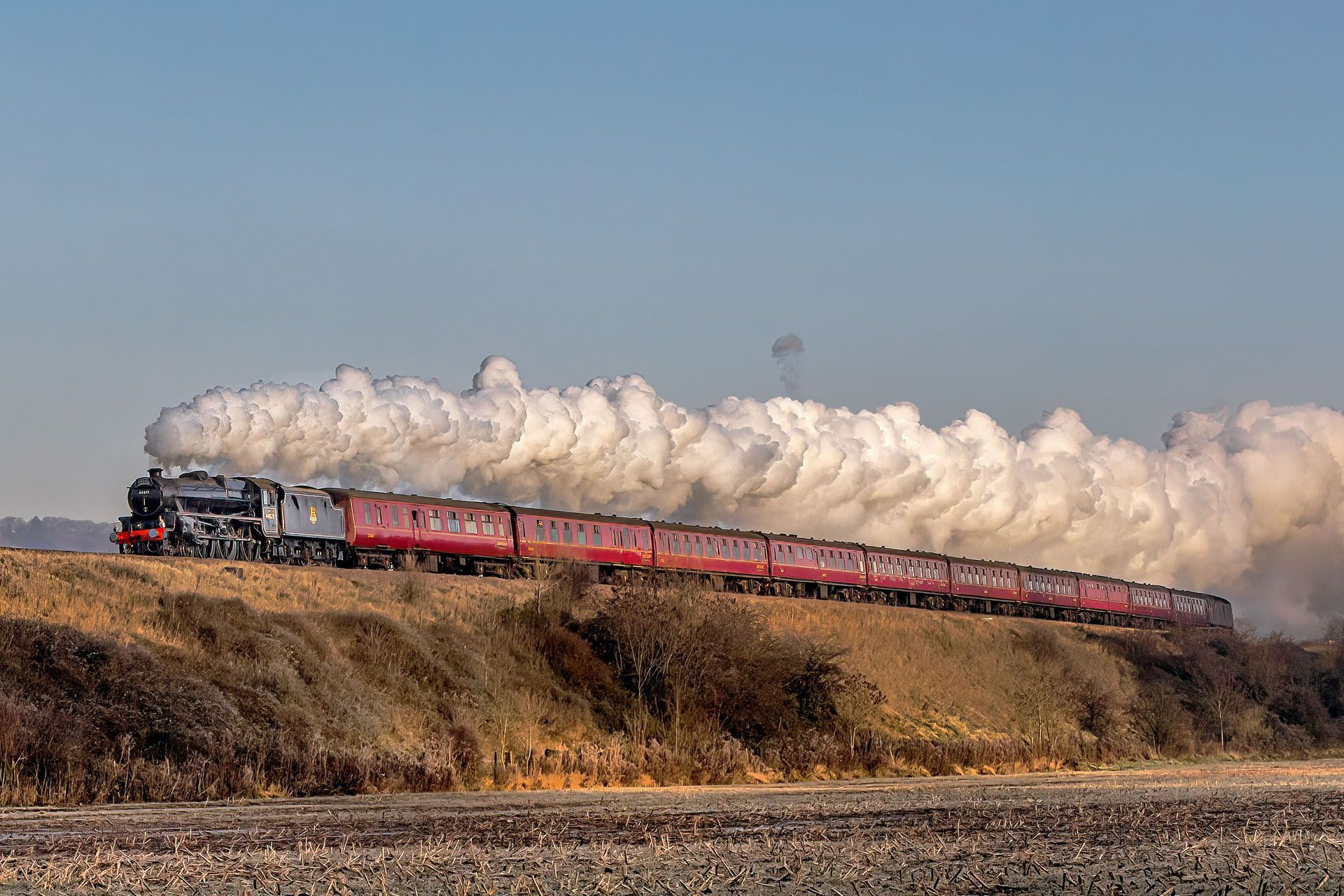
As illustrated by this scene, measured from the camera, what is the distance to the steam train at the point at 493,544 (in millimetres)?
50344

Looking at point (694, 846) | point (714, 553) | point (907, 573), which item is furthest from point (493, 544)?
point (694, 846)

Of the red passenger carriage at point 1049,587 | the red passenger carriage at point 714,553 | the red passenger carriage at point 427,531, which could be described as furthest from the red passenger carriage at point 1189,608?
the red passenger carriage at point 427,531

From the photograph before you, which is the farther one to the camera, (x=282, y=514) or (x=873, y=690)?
(x=873, y=690)

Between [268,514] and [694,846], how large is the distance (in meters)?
37.6

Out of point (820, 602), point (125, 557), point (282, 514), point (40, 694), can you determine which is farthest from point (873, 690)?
point (40, 694)

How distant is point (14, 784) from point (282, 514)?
25535 millimetres

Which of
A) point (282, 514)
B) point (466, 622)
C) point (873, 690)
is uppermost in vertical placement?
point (282, 514)

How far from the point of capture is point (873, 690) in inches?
2275

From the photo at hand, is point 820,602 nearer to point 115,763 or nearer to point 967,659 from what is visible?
point 967,659

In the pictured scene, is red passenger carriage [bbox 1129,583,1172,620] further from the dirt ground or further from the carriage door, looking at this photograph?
the dirt ground

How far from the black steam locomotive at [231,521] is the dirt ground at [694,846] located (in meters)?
23.1

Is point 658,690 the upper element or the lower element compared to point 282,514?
lower

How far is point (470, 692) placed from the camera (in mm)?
44812

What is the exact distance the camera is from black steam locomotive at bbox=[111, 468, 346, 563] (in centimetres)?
4950
